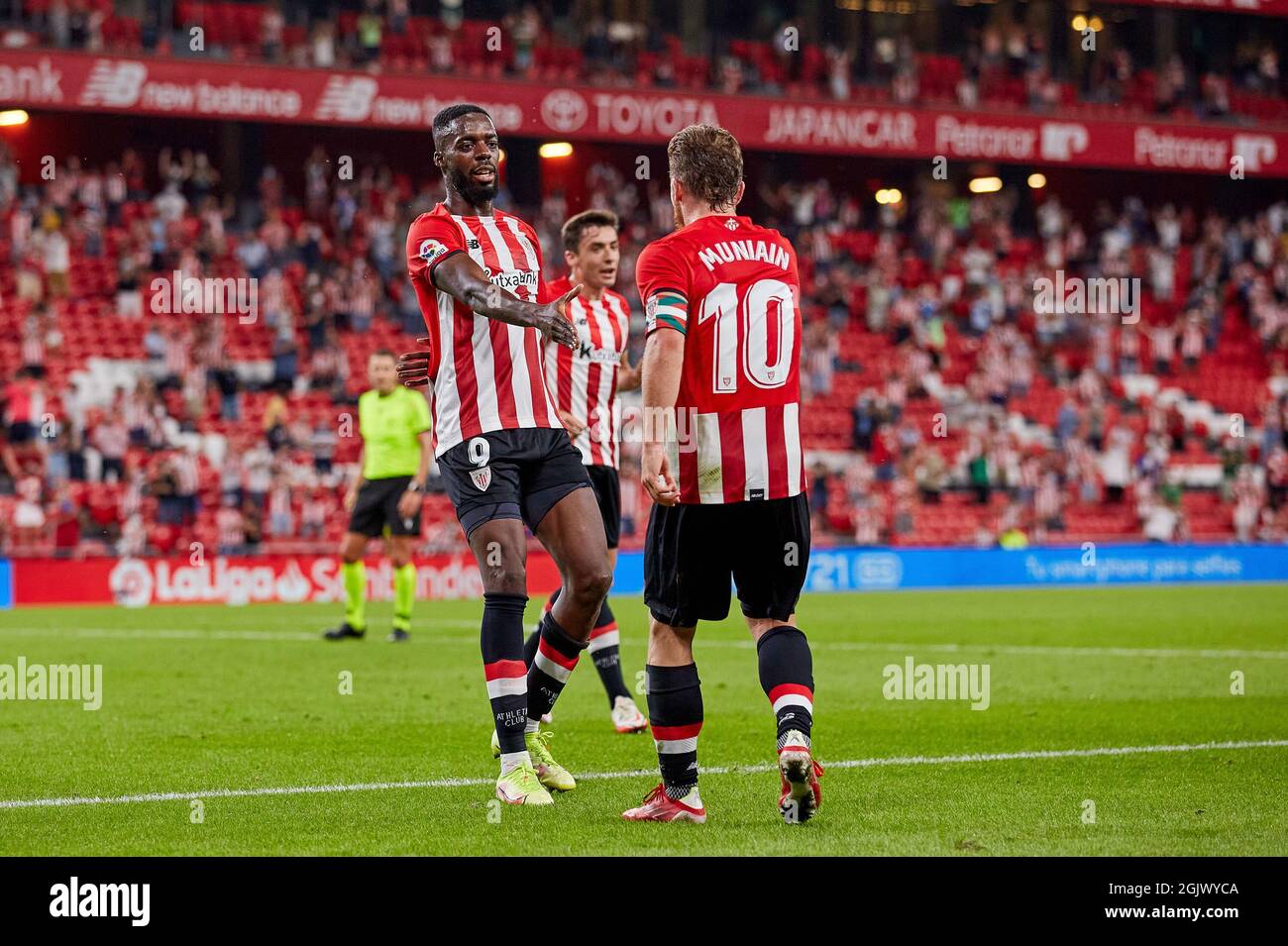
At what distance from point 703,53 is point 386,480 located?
19.5 meters

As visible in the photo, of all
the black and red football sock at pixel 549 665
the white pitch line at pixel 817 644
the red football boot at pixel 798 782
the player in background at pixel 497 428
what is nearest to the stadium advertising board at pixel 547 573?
the white pitch line at pixel 817 644

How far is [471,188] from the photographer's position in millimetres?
6957

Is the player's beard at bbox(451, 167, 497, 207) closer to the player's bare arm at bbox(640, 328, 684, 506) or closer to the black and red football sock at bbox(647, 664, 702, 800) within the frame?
the player's bare arm at bbox(640, 328, 684, 506)

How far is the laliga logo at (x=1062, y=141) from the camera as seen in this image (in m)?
33.7

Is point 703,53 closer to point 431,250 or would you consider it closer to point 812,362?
point 812,362

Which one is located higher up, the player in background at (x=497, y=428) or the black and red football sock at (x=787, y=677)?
the player in background at (x=497, y=428)

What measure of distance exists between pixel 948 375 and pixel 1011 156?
5084 millimetres

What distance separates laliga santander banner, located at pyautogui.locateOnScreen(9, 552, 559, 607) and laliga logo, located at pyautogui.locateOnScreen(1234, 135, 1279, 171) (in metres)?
20.5

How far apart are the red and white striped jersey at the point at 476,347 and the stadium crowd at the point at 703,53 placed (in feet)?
70.0

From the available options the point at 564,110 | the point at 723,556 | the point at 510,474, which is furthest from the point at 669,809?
the point at 564,110

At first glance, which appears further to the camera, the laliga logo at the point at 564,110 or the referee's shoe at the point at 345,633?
the laliga logo at the point at 564,110

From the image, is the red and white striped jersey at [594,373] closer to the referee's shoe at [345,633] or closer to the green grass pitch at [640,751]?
the green grass pitch at [640,751]

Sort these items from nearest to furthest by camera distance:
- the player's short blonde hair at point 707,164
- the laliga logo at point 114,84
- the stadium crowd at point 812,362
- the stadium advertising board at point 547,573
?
the player's short blonde hair at point 707,164, the stadium advertising board at point 547,573, the stadium crowd at point 812,362, the laliga logo at point 114,84
